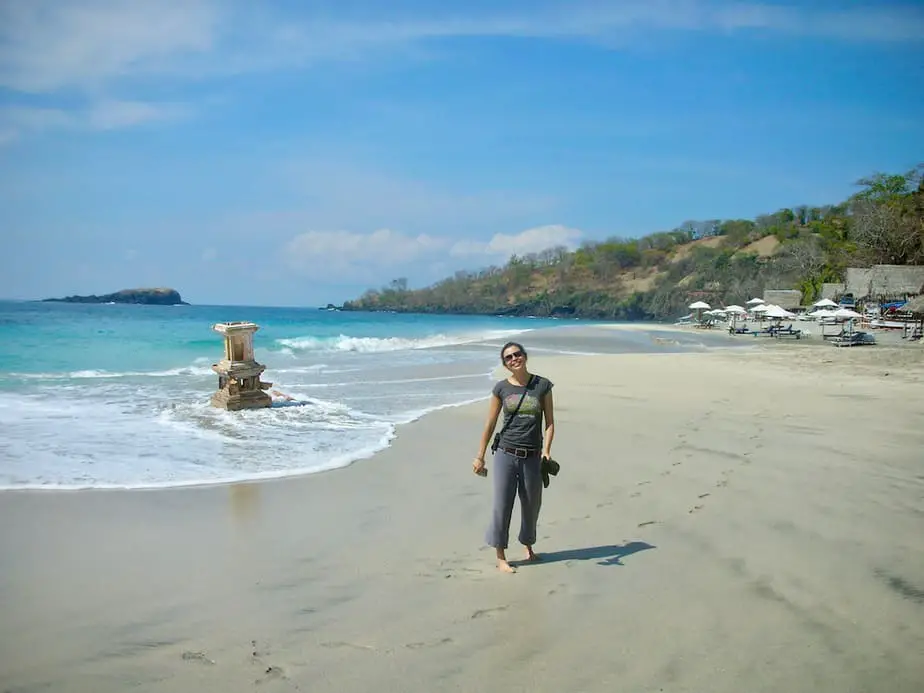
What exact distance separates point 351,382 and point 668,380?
295 inches

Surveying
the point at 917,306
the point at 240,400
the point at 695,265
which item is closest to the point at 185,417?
the point at 240,400

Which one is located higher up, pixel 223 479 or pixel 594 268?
pixel 594 268

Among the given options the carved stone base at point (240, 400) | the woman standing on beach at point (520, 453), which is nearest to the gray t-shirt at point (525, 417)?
the woman standing on beach at point (520, 453)

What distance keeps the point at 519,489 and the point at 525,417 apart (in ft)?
1.67

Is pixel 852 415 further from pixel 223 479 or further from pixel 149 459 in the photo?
pixel 149 459

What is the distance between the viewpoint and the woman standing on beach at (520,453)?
4523mm

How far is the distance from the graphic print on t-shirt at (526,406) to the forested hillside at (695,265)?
62.5 m

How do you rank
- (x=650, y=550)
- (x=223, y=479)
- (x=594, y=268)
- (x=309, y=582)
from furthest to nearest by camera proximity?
(x=594, y=268), (x=223, y=479), (x=650, y=550), (x=309, y=582)

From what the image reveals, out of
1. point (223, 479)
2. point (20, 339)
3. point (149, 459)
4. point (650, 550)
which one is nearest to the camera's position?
point (650, 550)

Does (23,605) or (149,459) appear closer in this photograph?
(23,605)

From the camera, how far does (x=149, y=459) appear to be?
24.9 ft

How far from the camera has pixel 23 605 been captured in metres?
3.85

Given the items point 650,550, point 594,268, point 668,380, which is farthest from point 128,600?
point 594,268

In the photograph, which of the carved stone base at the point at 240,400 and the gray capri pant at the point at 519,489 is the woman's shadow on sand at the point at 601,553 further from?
the carved stone base at the point at 240,400
